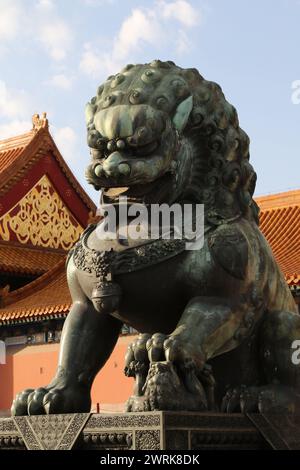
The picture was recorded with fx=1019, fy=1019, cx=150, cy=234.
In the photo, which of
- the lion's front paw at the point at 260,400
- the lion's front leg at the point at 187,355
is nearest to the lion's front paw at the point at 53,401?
the lion's front leg at the point at 187,355

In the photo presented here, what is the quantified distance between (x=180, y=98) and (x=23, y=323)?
14163mm

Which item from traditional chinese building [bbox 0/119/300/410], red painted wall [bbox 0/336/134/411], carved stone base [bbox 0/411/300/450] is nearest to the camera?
carved stone base [bbox 0/411/300/450]

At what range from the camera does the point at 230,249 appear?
387cm

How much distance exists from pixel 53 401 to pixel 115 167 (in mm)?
929

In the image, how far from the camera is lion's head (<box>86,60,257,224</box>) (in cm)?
389

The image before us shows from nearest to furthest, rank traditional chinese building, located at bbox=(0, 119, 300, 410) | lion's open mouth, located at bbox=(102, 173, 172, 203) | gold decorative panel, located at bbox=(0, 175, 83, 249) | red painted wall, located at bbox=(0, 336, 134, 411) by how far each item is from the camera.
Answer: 1. lion's open mouth, located at bbox=(102, 173, 172, 203)
2. red painted wall, located at bbox=(0, 336, 134, 411)
3. traditional chinese building, located at bbox=(0, 119, 300, 410)
4. gold decorative panel, located at bbox=(0, 175, 83, 249)

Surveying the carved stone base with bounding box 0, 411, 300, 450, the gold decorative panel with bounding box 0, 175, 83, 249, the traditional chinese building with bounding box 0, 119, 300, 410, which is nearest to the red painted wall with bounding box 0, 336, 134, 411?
the traditional chinese building with bounding box 0, 119, 300, 410

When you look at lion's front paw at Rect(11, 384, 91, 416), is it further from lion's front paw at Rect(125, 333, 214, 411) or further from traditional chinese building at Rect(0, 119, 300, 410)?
traditional chinese building at Rect(0, 119, 300, 410)

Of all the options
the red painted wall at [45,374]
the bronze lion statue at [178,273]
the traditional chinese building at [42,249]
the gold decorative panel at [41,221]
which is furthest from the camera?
the gold decorative panel at [41,221]

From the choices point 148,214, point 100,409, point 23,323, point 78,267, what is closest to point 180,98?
point 148,214

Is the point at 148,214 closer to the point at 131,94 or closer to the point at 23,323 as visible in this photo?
the point at 131,94

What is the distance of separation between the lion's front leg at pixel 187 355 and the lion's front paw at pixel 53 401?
0.82ft

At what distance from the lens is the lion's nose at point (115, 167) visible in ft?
12.6

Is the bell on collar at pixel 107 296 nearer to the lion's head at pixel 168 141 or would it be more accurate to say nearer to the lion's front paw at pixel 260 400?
the lion's head at pixel 168 141
